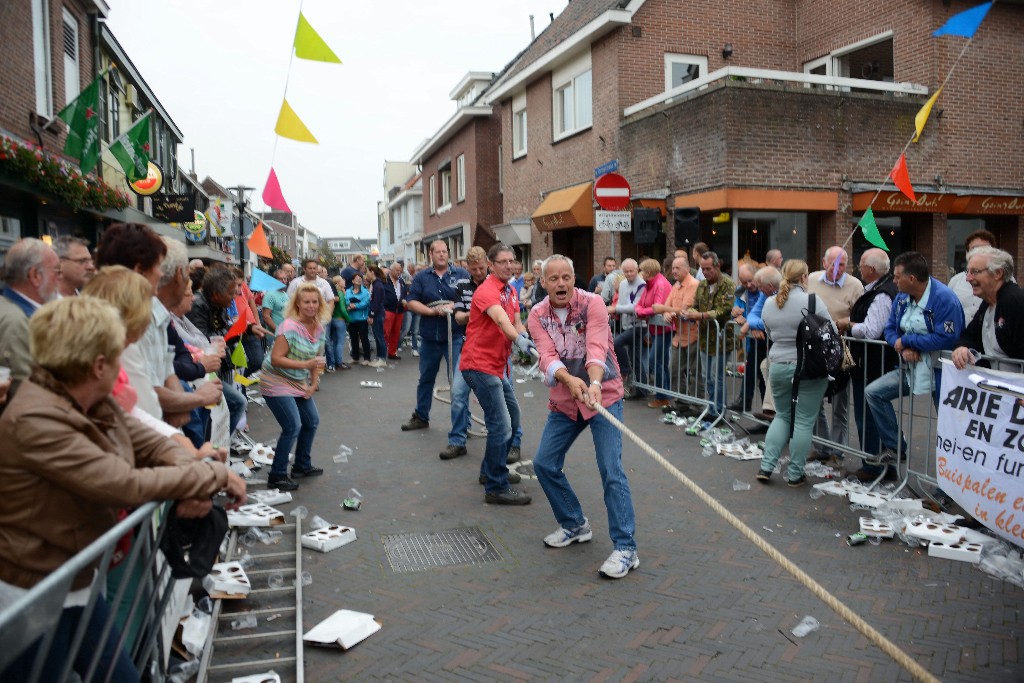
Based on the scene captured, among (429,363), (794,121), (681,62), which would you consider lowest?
(429,363)

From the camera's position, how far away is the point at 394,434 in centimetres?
870

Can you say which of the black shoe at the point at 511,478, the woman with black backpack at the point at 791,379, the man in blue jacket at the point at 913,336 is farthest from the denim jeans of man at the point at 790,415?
the black shoe at the point at 511,478

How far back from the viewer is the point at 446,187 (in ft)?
107

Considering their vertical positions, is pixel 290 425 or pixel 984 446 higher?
pixel 984 446

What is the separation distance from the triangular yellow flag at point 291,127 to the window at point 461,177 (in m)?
21.9

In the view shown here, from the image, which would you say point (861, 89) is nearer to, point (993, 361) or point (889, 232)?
point (889, 232)

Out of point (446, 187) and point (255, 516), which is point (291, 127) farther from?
point (446, 187)

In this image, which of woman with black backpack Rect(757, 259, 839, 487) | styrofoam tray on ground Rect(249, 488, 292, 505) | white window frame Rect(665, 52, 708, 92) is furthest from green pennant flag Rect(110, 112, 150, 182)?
white window frame Rect(665, 52, 708, 92)

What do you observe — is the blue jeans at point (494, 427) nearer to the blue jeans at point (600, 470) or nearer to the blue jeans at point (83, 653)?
the blue jeans at point (600, 470)

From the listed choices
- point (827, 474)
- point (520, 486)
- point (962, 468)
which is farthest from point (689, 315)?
point (962, 468)

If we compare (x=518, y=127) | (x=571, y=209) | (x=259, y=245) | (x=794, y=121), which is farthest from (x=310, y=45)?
(x=518, y=127)

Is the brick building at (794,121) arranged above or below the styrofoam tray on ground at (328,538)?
above

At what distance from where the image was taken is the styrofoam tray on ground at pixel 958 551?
4750 millimetres

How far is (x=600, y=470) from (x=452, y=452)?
2944 mm
